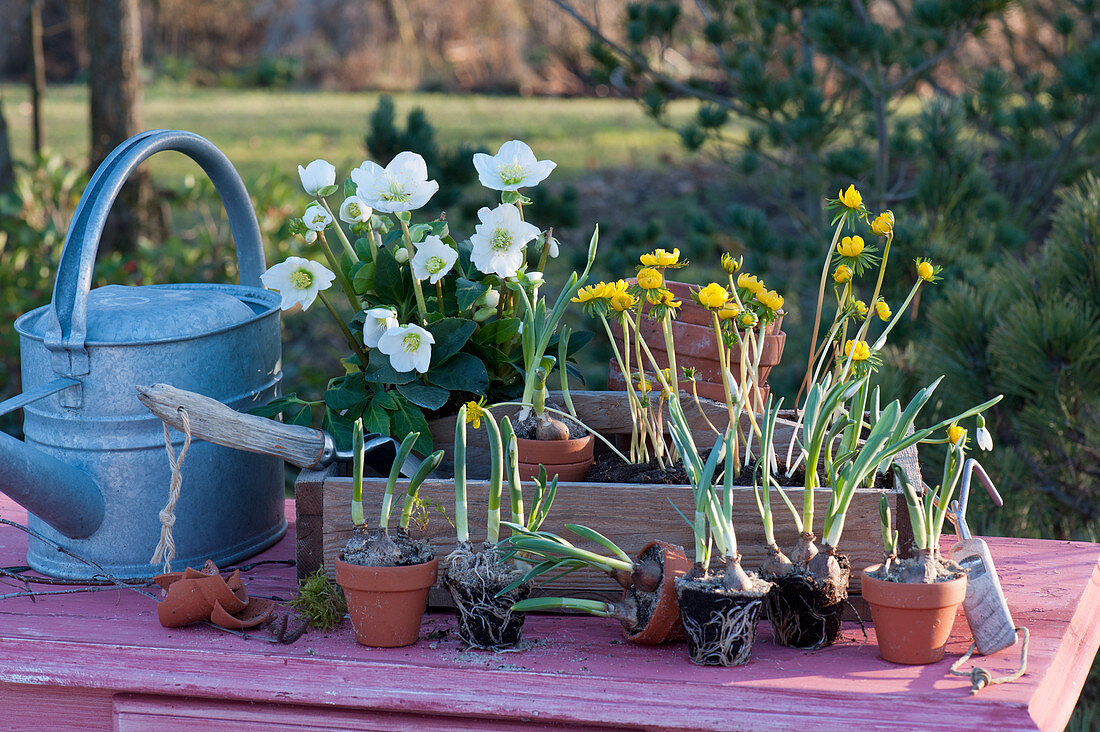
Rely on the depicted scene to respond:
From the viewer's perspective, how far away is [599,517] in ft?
3.70

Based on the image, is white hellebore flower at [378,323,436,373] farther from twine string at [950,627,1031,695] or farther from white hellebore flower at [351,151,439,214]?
twine string at [950,627,1031,695]

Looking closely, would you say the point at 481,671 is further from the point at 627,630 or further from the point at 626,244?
the point at 626,244

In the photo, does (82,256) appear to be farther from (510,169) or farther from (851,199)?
(851,199)

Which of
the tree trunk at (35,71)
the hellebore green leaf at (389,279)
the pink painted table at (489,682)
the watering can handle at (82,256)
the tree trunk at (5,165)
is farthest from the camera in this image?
the tree trunk at (35,71)

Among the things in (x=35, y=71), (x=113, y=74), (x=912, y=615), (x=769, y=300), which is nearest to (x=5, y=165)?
(x=35, y=71)

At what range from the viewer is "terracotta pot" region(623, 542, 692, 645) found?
3.31 feet

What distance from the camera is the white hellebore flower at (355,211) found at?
1224 millimetres

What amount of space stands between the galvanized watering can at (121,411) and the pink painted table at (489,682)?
0.12 meters

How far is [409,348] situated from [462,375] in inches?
4.1

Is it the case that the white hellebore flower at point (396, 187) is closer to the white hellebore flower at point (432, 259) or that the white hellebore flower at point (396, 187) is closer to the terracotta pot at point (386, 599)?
the white hellebore flower at point (432, 259)

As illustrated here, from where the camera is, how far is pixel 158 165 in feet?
24.7

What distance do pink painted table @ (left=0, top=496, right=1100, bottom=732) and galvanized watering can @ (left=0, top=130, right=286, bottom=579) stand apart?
12 centimetres

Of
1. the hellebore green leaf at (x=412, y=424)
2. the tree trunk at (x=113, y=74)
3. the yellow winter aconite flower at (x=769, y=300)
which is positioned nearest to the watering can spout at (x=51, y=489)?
the hellebore green leaf at (x=412, y=424)

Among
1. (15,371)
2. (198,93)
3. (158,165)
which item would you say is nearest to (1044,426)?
(15,371)
